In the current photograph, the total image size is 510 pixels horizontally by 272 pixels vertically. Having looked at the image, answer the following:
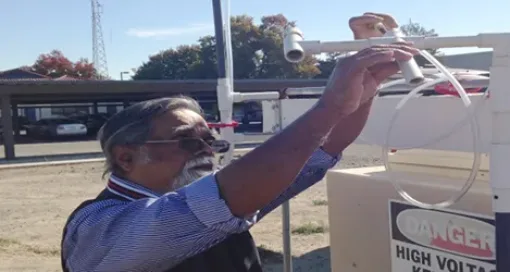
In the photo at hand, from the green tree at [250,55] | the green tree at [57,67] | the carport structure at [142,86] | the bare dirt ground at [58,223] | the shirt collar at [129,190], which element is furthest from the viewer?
the green tree at [57,67]

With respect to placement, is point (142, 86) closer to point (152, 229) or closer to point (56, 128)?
point (56, 128)

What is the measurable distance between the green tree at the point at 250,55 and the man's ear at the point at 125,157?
4123cm

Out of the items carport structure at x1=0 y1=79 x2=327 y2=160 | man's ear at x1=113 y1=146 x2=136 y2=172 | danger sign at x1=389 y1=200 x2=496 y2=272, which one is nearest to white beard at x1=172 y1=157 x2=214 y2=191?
man's ear at x1=113 y1=146 x2=136 y2=172

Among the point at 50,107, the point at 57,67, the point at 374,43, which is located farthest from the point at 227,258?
the point at 57,67

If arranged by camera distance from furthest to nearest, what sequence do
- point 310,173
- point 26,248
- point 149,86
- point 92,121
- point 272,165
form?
point 92,121, point 149,86, point 26,248, point 310,173, point 272,165

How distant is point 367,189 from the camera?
8.75 ft

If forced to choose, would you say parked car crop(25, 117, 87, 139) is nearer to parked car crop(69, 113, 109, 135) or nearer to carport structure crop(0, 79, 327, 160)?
parked car crop(69, 113, 109, 135)

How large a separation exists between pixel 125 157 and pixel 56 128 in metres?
36.3

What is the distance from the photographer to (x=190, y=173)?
64.3 inches

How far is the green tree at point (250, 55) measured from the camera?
44.8 m

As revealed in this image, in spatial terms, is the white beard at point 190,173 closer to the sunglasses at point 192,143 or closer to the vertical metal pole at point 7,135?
the sunglasses at point 192,143

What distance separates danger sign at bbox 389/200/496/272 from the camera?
78.2 inches

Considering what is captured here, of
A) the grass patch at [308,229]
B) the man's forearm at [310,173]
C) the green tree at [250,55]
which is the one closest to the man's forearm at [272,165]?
the man's forearm at [310,173]

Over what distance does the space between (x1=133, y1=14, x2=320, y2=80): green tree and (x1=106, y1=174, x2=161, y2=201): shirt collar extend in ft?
135
